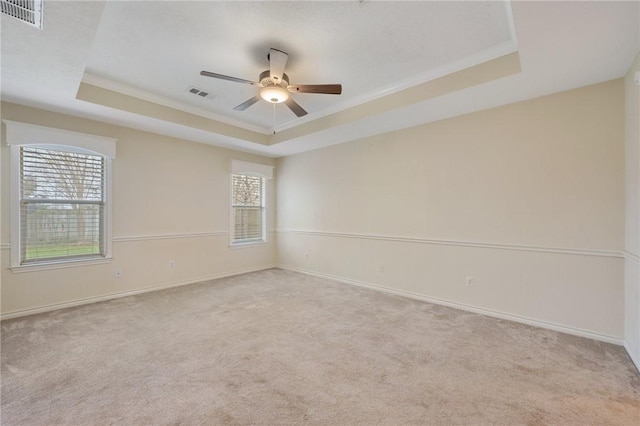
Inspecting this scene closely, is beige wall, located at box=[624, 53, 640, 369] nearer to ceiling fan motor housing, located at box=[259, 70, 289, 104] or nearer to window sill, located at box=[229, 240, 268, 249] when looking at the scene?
ceiling fan motor housing, located at box=[259, 70, 289, 104]

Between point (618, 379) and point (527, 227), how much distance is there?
5.04 ft

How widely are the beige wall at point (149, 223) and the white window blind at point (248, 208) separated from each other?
0.89 feet

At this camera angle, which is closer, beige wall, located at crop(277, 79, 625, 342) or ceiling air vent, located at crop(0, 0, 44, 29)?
ceiling air vent, located at crop(0, 0, 44, 29)

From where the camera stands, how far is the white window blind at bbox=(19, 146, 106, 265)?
11.1 ft

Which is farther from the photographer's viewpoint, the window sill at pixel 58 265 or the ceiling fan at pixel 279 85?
the window sill at pixel 58 265

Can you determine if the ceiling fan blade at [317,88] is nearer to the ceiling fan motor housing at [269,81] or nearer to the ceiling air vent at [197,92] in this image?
the ceiling fan motor housing at [269,81]

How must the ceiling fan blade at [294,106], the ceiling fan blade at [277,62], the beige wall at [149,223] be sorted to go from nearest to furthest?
the ceiling fan blade at [277,62], the ceiling fan blade at [294,106], the beige wall at [149,223]

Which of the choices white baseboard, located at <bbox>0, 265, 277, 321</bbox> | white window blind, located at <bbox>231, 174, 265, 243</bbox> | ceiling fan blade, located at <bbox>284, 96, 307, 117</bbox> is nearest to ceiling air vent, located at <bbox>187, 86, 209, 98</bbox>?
ceiling fan blade, located at <bbox>284, 96, 307, 117</bbox>

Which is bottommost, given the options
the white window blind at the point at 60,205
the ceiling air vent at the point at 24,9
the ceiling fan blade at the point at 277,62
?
the white window blind at the point at 60,205

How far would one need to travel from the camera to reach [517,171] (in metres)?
3.20

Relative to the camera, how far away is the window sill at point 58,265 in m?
3.29

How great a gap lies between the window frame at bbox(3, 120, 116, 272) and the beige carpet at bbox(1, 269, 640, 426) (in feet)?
2.32

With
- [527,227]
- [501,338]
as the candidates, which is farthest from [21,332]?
[527,227]

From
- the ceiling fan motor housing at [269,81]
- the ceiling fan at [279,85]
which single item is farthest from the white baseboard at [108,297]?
the ceiling fan motor housing at [269,81]
